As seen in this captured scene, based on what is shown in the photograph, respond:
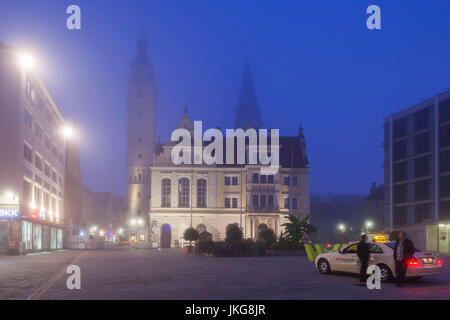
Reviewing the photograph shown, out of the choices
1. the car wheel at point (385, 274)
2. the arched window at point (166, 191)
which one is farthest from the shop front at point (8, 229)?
the arched window at point (166, 191)

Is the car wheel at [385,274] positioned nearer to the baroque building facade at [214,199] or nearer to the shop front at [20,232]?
the shop front at [20,232]

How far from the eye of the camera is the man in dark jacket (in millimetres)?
19391

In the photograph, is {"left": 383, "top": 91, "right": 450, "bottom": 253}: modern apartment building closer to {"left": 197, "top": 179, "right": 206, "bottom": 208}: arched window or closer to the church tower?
{"left": 197, "top": 179, "right": 206, "bottom": 208}: arched window

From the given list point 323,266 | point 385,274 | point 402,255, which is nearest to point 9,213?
point 323,266

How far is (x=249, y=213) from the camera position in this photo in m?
83.4

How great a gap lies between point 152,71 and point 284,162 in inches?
1538

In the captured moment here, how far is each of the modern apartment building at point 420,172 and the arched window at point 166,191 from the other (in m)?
34.0

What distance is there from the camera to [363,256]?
19688 millimetres

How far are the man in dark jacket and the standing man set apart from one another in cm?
97

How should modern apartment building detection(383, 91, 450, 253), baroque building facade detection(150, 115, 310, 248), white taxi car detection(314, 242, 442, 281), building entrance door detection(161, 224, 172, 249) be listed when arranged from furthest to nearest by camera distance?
1. baroque building facade detection(150, 115, 310, 248)
2. building entrance door detection(161, 224, 172, 249)
3. modern apartment building detection(383, 91, 450, 253)
4. white taxi car detection(314, 242, 442, 281)

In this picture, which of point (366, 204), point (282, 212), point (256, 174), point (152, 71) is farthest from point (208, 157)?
point (366, 204)

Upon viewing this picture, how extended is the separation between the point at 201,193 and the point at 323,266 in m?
62.1

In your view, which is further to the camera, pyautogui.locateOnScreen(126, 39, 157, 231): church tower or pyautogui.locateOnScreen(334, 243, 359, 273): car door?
pyautogui.locateOnScreen(126, 39, 157, 231): church tower

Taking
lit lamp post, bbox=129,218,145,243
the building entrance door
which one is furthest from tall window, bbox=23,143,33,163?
the building entrance door
